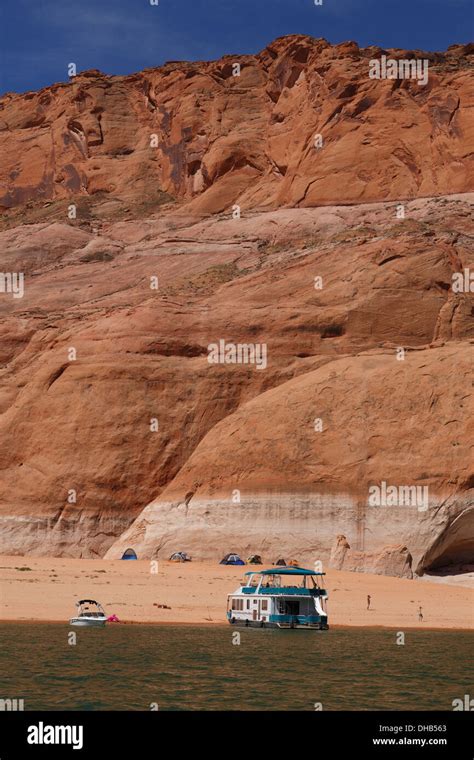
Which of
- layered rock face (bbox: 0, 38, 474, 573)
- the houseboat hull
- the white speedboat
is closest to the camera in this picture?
the white speedboat

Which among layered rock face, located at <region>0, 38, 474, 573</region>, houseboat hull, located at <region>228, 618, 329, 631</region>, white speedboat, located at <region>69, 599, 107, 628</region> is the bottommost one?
houseboat hull, located at <region>228, 618, 329, 631</region>

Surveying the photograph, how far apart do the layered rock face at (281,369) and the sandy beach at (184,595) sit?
12.5ft

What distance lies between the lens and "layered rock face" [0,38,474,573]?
54.2 meters

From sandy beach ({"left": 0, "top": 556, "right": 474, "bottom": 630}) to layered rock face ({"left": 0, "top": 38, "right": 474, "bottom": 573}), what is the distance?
151 inches

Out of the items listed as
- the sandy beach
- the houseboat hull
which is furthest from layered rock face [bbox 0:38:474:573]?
the houseboat hull

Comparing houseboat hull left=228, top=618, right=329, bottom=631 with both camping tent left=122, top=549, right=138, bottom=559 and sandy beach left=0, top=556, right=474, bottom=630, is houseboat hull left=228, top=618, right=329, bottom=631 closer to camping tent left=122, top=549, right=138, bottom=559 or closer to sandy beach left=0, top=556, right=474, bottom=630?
sandy beach left=0, top=556, right=474, bottom=630

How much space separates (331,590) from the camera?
46125 millimetres

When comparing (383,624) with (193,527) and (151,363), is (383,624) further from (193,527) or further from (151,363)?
(151,363)

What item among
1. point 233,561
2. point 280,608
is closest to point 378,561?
point 233,561

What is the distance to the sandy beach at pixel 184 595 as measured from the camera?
41.0 metres

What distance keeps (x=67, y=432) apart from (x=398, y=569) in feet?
73.0

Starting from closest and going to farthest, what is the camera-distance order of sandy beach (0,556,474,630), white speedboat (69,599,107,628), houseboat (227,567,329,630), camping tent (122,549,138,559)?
1. white speedboat (69,599,107,628)
2. houseboat (227,567,329,630)
3. sandy beach (0,556,474,630)
4. camping tent (122,549,138,559)

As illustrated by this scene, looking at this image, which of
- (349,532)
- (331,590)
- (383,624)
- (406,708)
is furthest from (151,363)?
(406,708)

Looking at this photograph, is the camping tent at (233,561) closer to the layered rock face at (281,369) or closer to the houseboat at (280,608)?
the layered rock face at (281,369)
